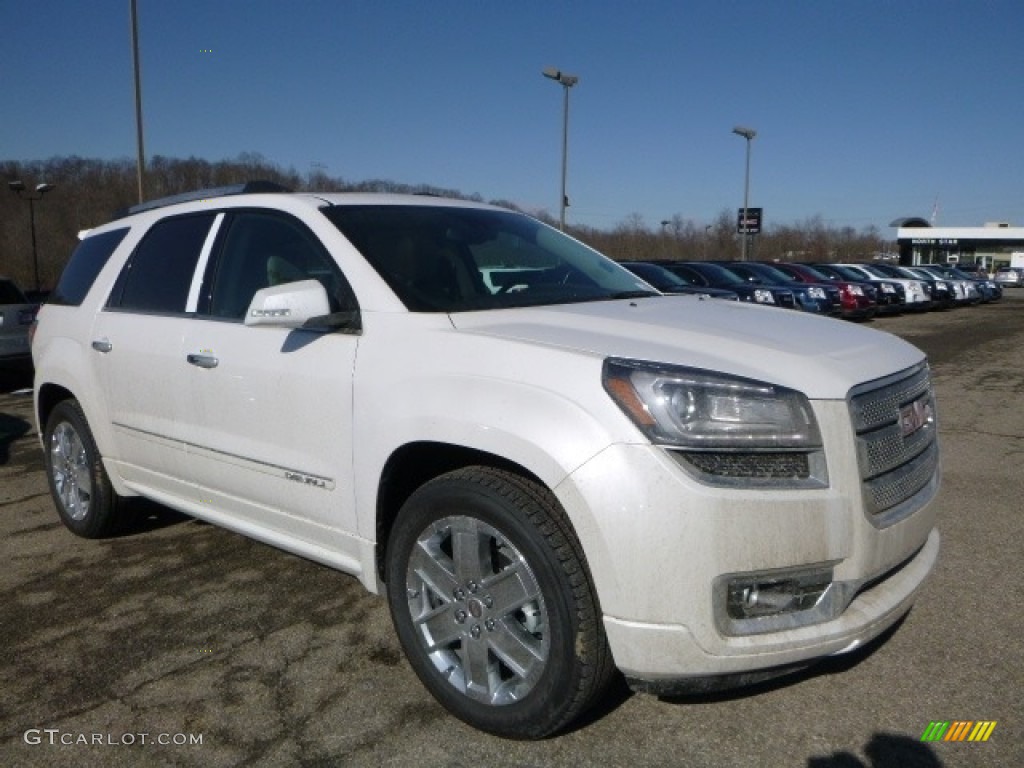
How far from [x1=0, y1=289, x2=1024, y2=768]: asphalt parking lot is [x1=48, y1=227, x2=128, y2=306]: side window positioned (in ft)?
4.52

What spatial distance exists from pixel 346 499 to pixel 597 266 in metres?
1.77

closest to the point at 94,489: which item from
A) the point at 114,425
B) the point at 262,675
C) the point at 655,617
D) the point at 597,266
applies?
the point at 114,425

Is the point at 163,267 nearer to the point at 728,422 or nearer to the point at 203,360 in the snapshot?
the point at 203,360

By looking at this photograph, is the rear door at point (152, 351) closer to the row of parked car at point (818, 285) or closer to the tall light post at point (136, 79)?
the row of parked car at point (818, 285)

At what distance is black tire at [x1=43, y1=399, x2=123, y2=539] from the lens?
4660mm

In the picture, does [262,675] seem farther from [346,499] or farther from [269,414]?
[269,414]

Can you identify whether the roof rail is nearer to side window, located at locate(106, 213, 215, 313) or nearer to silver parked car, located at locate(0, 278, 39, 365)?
side window, located at locate(106, 213, 215, 313)

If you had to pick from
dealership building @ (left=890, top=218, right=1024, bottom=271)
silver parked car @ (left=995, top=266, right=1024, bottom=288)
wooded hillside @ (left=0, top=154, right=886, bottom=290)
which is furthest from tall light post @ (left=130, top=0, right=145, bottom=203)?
dealership building @ (left=890, top=218, right=1024, bottom=271)

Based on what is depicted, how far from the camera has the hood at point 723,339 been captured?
2.55m

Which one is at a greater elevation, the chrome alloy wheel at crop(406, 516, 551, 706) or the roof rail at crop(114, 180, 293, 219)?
→ the roof rail at crop(114, 180, 293, 219)

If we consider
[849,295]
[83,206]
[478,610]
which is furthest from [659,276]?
[83,206]

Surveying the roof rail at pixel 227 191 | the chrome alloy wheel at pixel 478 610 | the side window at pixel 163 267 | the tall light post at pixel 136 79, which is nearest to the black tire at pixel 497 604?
the chrome alloy wheel at pixel 478 610

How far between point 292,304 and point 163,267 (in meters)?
1.55

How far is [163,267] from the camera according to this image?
4.26m
